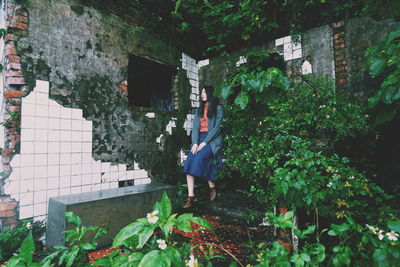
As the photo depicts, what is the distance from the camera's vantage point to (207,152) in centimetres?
391

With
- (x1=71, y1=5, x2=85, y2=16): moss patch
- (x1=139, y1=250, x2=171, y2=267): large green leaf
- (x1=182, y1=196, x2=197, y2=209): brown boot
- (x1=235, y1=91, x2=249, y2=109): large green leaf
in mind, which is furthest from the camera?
(x1=182, y1=196, x2=197, y2=209): brown boot

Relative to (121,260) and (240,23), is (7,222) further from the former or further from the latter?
(240,23)

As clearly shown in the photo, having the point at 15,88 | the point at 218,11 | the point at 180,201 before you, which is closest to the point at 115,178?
the point at 180,201

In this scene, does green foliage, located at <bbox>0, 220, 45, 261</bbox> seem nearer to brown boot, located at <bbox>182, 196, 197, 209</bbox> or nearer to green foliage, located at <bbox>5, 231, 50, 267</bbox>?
green foliage, located at <bbox>5, 231, 50, 267</bbox>

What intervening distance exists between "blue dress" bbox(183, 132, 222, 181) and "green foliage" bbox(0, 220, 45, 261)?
7.09 feet

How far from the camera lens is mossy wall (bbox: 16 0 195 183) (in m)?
2.96

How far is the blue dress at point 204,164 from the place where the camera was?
3.79m

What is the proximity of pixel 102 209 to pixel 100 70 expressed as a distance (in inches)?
86.2

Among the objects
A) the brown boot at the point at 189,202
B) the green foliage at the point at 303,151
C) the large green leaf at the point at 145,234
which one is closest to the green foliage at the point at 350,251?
the green foliage at the point at 303,151

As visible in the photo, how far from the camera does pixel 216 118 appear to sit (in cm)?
401

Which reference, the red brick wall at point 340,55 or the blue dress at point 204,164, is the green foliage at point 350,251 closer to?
the blue dress at point 204,164

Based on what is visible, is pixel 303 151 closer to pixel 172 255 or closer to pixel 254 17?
pixel 172 255

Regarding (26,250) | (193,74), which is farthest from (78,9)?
(26,250)

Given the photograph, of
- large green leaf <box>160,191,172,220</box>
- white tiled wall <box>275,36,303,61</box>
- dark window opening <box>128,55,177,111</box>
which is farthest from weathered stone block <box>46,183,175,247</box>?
white tiled wall <box>275,36,303,61</box>
